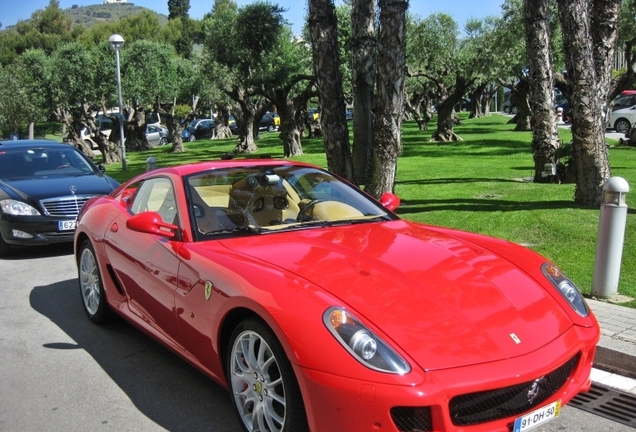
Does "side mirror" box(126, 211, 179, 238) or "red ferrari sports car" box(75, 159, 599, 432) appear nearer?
"red ferrari sports car" box(75, 159, 599, 432)

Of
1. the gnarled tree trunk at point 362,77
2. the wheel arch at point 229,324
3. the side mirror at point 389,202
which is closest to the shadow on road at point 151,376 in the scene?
the wheel arch at point 229,324

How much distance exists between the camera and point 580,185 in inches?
384

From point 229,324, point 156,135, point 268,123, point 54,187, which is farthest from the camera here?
point 268,123

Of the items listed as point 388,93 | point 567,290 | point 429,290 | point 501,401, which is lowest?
point 501,401

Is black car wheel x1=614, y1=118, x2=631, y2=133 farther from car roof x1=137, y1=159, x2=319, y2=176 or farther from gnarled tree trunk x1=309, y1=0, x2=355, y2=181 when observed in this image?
car roof x1=137, y1=159, x2=319, y2=176

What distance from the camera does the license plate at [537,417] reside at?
2.89m

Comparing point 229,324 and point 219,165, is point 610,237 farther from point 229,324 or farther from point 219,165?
point 229,324

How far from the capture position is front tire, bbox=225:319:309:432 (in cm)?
301

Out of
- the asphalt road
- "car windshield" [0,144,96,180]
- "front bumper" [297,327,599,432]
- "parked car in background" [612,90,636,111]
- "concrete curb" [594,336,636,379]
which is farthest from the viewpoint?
"parked car in background" [612,90,636,111]

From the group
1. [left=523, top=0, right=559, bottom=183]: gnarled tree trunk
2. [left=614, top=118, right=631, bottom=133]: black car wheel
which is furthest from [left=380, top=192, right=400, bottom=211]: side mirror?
[left=614, top=118, right=631, bottom=133]: black car wheel

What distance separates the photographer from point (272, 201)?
4.71m

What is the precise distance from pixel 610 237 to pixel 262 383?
11.8 ft

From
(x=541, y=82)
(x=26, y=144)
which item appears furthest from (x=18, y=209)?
(x=541, y=82)

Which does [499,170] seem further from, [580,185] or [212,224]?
[212,224]
